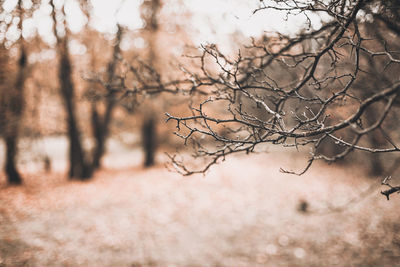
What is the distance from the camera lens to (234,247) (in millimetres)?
5887

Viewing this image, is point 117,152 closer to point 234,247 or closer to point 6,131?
point 6,131

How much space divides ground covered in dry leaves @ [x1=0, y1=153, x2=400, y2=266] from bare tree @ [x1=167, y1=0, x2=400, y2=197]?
6.84 ft

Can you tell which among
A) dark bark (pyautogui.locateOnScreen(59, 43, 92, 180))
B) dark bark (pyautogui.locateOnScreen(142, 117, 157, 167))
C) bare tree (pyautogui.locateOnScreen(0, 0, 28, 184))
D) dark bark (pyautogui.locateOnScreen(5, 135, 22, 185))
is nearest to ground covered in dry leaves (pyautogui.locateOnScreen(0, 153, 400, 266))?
dark bark (pyautogui.locateOnScreen(5, 135, 22, 185))

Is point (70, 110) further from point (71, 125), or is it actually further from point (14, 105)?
point (14, 105)

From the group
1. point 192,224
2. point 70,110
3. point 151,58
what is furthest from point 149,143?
point 192,224

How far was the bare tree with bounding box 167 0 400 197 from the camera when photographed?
2.07 metres

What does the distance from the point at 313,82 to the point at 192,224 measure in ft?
16.9

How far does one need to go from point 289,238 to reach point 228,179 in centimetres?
573

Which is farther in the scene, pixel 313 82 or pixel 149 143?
pixel 149 143

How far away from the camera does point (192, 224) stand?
282 inches

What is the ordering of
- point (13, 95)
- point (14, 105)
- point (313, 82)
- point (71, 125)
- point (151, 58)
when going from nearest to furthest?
point (313, 82) < point (13, 95) < point (14, 105) < point (71, 125) < point (151, 58)

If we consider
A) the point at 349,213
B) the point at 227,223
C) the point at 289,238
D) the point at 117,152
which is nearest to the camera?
the point at 289,238

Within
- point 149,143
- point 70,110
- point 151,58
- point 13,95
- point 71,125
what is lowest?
point 149,143

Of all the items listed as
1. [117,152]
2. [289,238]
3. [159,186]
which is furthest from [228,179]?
[117,152]
